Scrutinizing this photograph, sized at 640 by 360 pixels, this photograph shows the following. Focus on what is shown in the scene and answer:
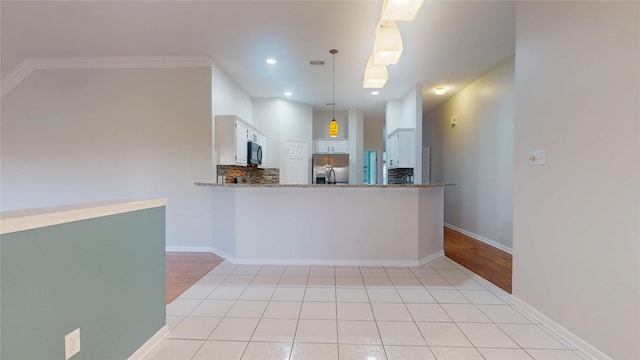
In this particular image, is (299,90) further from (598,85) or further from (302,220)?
(598,85)

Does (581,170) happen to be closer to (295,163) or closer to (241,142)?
(241,142)

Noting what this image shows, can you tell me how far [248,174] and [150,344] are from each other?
4.10 metres

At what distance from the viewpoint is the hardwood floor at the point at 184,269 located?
2795mm

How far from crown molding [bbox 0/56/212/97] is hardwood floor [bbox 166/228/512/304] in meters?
2.84

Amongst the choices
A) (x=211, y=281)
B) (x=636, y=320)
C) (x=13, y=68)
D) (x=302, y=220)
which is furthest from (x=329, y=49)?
(x=13, y=68)

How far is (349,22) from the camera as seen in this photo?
3.13 m

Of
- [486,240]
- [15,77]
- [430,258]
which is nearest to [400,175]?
[486,240]

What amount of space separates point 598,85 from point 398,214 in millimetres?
2164

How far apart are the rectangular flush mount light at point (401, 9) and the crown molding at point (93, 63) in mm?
3056

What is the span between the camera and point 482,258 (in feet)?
12.4

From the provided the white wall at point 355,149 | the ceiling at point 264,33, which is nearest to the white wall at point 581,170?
the ceiling at point 264,33

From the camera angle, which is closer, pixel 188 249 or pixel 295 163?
pixel 188 249

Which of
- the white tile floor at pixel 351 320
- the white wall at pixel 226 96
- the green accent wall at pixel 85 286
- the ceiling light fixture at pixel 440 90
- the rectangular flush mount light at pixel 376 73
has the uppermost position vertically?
the ceiling light fixture at pixel 440 90

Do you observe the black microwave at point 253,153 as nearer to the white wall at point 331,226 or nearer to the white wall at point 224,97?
the white wall at point 224,97
